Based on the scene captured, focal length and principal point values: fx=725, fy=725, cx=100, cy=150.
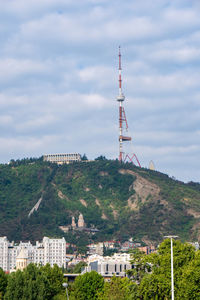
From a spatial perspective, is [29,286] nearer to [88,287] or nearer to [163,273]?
[88,287]

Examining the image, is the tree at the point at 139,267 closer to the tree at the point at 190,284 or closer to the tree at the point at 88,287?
the tree at the point at 190,284

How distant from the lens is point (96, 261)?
609 feet

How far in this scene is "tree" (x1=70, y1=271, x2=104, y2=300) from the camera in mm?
109125

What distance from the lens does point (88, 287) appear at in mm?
109750

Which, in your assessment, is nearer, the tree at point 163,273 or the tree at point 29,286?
the tree at point 163,273

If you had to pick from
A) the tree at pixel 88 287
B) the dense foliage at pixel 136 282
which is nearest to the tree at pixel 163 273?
the dense foliage at pixel 136 282

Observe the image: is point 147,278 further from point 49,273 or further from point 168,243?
point 49,273

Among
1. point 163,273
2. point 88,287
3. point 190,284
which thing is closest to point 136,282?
point 163,273

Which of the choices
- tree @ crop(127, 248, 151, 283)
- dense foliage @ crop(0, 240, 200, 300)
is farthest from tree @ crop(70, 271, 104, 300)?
tree @ crop(127, 248, 151, 283)

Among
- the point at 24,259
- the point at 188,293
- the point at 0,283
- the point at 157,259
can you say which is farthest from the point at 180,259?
the point at 24,259

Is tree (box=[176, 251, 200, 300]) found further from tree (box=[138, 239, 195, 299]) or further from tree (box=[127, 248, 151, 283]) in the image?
tree (box=[127, 248, 151, 283])

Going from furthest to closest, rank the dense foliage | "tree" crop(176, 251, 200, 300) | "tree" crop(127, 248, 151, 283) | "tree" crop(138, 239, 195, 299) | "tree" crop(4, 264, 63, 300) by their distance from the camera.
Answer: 1. "tree" crop(4, 264, 63, 300)
2. "tree" crop(127, 248, 151, 283)
3. "tree" crop(138, 239, 195, 299)
4. the dense foliage
5. "tree" crop(176, 251, 200, 300)

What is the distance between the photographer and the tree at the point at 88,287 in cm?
10912

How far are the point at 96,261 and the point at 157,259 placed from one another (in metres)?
98.7
